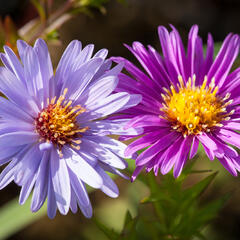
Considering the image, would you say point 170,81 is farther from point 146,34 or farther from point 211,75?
point 146,34

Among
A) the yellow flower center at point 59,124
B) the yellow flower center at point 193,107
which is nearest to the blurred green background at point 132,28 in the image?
the yellow flower center at point 193,107

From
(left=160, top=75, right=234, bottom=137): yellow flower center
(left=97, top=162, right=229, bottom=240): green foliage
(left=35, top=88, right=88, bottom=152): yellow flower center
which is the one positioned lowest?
(left=97, top=162, right=229, bottom=240): green foliage

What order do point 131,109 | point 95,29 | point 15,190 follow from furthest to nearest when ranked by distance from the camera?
point 95,29, point 15,190, point 131,109

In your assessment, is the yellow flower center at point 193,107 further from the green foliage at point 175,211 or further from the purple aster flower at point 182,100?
the green foliage at point 175,211

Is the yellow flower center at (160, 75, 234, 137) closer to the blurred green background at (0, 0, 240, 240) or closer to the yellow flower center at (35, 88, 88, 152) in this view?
the yellow flower center at (35, 88, 88, 152)

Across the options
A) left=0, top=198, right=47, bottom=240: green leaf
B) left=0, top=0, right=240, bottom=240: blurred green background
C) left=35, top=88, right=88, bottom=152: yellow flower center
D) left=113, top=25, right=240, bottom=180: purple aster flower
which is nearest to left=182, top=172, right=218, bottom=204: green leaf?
left=113, top=25, right=240, bottom=180: purple aster flower

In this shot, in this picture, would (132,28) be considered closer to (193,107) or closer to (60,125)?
(193,107)

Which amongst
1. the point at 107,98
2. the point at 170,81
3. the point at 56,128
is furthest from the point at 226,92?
the point at 56,128
